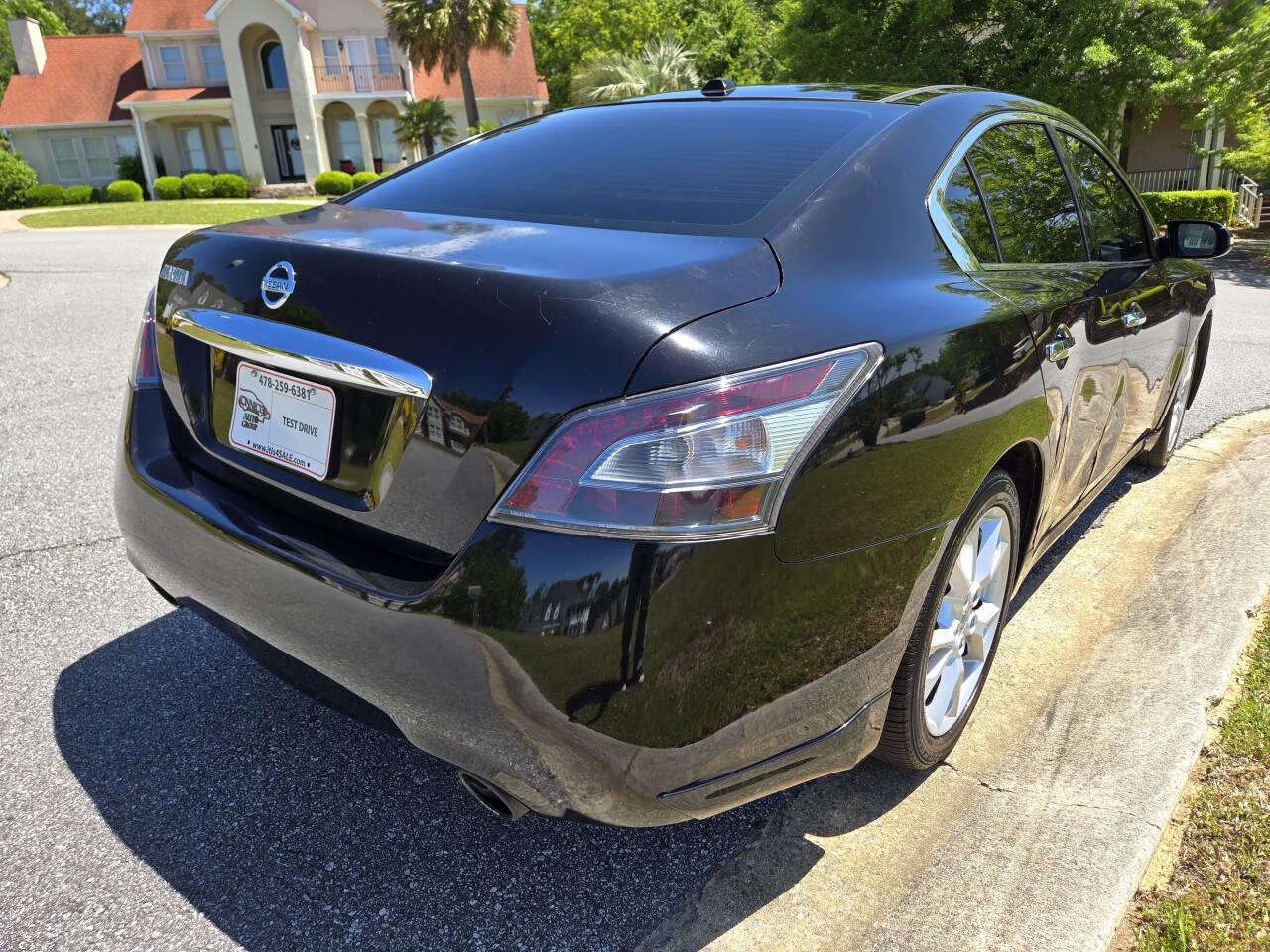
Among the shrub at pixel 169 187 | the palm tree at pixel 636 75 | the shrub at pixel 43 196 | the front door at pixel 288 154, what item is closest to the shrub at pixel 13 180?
the shrub at pixel 43 196

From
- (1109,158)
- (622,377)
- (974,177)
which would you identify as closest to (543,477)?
(622,377)

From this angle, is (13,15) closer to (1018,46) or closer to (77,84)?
(77,84)

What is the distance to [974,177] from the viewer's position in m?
2.60

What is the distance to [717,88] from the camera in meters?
3.01

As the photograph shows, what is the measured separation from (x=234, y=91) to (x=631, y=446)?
133 ft

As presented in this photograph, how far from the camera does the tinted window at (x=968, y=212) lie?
245cm

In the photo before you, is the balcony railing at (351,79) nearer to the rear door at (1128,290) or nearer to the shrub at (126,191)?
the shrub at (126,191)

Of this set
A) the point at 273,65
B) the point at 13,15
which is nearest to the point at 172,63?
the point at 273,65

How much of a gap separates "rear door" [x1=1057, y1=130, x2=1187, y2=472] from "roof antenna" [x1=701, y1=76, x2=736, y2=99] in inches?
45.3

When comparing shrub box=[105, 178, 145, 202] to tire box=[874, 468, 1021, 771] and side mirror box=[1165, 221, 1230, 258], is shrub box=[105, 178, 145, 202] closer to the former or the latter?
side mirror box=[1165, 221, 1230, 258]

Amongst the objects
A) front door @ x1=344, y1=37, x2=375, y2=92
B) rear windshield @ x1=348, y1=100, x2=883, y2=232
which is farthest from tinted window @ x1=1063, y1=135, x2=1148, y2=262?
front door @ x1=344, y1=37, x2=375, y2=92

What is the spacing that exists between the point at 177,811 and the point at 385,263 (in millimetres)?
1465

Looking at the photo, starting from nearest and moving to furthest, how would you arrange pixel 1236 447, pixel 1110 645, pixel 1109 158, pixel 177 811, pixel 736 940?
pixel 736 940, pixel 177 811, pixel 1110 645, pixel 1109 158, pixel 1236 447

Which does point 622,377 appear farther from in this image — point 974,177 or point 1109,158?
point 1109,158
